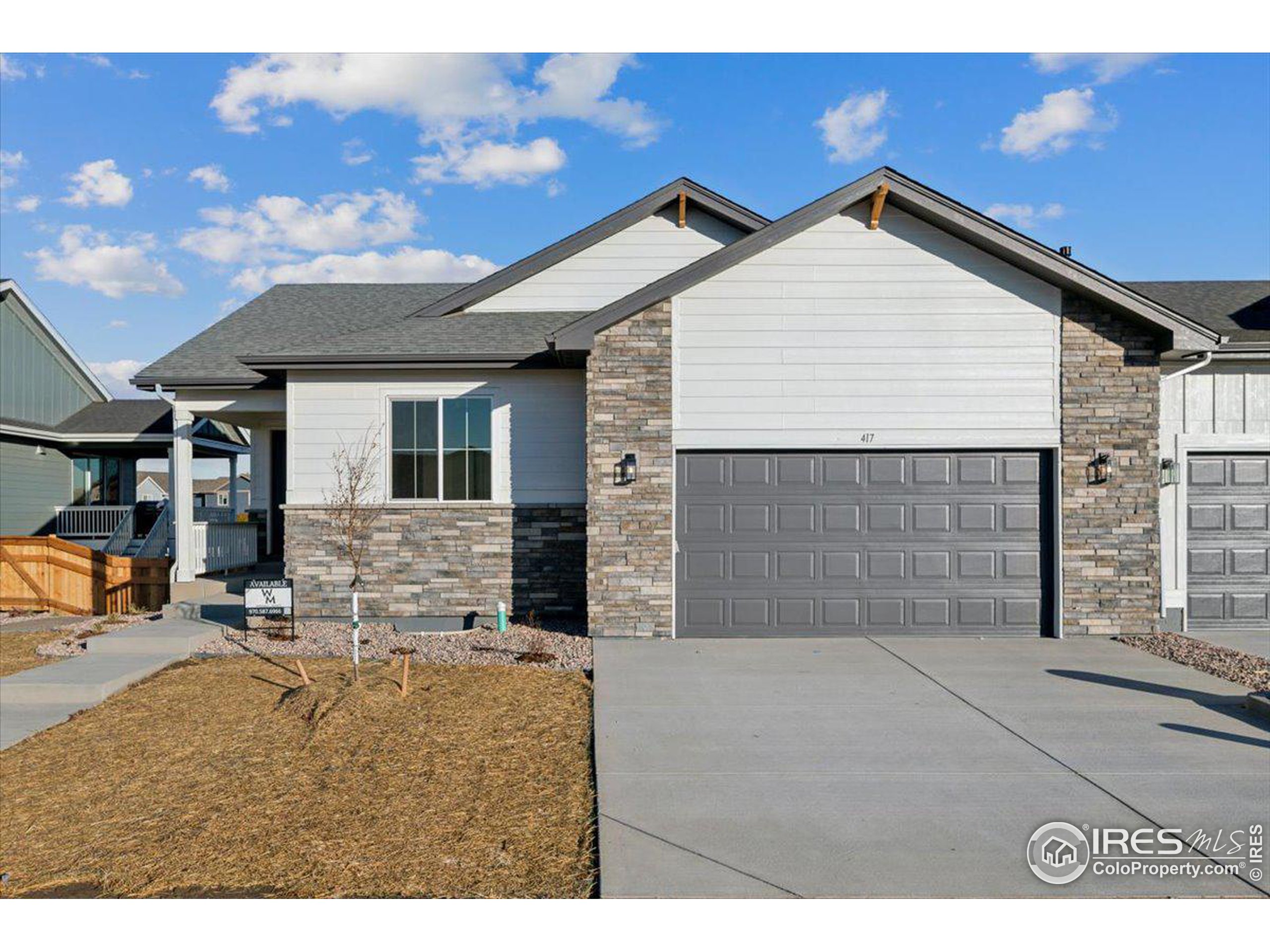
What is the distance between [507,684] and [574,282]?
7257 mm

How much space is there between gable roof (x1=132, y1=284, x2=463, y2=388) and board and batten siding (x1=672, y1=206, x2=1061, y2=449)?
6.07m

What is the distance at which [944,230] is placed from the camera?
31.5 feet

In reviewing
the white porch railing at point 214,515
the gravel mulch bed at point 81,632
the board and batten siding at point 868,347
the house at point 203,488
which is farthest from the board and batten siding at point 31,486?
the house at point 203,488

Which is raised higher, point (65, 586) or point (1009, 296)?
point (1009, 296)

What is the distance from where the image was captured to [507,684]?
24.8 feet

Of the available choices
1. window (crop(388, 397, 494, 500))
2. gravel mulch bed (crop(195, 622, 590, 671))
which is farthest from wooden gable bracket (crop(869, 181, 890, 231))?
gravel mulch bed (crop(195, 622, 590, 671))

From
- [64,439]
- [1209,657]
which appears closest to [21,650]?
[64,439]

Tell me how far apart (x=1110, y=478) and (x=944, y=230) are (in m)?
3.76

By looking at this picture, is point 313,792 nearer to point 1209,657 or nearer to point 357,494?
point 357,494

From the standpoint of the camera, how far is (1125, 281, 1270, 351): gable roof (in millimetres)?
10766

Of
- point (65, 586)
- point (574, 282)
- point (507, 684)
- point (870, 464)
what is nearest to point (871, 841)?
point (507, 684)

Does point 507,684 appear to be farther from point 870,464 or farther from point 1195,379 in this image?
point 1195,379

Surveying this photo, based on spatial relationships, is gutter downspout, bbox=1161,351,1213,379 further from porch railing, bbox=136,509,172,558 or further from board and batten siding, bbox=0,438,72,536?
board and batten siding, bbox=0,438,72,536

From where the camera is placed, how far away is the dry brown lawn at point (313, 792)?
3994mm
